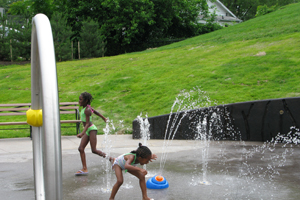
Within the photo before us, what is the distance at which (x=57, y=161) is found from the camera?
1.63 m

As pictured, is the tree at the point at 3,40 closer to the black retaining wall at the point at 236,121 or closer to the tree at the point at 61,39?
the tree at the point at 61,39

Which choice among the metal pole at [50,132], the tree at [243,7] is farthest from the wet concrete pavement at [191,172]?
the tree at [243,7]

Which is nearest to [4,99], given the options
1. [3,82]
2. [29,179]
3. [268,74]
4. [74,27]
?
[3,82]

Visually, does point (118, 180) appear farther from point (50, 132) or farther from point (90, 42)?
point (90, 42)

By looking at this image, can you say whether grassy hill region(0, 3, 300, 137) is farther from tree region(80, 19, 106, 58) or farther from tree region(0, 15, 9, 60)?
tree region(80, 19, 106, 58)

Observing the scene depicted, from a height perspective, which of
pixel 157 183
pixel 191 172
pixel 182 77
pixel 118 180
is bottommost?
pixel 191 172

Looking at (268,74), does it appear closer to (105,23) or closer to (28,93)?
(28,93)

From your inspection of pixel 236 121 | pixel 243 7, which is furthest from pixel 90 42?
pixel 243 7

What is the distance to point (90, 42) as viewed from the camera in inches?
997

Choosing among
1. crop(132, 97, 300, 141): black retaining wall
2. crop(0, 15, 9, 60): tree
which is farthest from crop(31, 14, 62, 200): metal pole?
crop(0, 15, 9, 60): tree

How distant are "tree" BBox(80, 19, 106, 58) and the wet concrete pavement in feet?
56.9

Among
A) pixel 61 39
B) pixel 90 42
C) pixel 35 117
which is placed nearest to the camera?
pixel 35 117

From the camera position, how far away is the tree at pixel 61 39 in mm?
23328

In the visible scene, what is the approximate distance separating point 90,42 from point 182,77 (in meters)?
13.8
